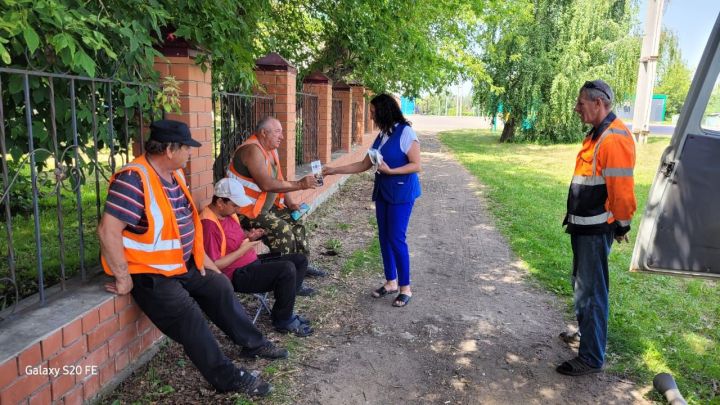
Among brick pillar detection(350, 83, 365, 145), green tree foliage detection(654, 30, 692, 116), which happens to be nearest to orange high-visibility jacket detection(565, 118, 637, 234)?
green tree foliage detection(654, 30, 692, 116)

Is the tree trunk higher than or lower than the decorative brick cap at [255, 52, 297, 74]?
lower

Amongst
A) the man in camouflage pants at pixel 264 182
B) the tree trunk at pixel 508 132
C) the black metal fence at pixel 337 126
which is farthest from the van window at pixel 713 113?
the tree trunk at pixel 508 132

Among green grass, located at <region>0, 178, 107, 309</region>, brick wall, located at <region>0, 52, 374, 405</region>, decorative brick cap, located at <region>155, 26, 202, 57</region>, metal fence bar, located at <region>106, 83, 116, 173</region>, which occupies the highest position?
decorative brick cap, located at <region>155, 26, 202, 57</region>

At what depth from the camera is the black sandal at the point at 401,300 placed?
442 centimetres

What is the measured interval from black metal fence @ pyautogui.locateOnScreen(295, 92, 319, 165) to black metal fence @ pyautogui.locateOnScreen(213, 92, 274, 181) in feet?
8.54

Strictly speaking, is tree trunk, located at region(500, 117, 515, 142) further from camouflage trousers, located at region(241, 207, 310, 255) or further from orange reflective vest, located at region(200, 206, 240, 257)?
orange reflective vest, located at region(200, 206, 240, 257)

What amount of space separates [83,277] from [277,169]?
6.23 ft

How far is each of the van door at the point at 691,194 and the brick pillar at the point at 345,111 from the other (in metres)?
9.01

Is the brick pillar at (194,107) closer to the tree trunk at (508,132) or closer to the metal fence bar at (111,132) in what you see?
the metal fence bar at (111,132)

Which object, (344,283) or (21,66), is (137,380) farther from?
(344,283)

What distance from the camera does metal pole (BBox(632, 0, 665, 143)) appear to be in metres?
9.25

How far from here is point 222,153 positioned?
17.8ft

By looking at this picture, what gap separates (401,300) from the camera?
4.46 metres

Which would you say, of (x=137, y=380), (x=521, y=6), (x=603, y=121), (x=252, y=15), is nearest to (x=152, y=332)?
(x=137, y=380)
